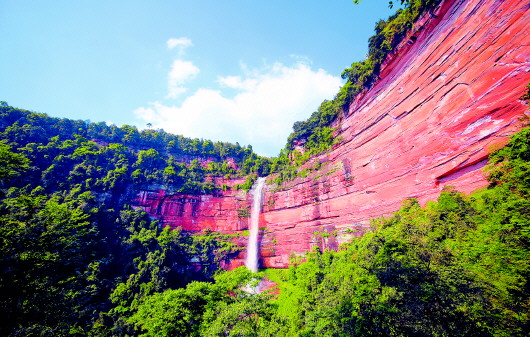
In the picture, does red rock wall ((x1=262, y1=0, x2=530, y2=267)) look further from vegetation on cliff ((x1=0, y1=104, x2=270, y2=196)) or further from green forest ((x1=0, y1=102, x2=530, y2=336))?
vegetation on cliff ((x1=0, y1=104, x2=270, y2=196))

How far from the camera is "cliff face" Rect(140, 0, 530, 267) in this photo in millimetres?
13625

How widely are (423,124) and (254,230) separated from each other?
30405 millimetres

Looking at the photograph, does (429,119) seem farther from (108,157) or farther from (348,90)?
(108,157)

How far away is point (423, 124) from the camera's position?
18625 millimetres

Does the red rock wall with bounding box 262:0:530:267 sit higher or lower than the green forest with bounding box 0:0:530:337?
higher

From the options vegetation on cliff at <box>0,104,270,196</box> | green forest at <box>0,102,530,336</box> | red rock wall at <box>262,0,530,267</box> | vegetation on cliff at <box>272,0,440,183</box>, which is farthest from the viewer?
vegetation on cliff at <box>0,104,270,196</box>

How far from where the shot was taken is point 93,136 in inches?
1772

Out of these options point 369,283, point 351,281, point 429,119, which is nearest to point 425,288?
point 369,283

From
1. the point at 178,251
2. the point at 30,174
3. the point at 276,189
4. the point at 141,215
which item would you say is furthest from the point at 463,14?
the point at 30,174

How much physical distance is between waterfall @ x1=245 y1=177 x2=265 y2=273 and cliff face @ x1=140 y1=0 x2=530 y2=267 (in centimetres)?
237

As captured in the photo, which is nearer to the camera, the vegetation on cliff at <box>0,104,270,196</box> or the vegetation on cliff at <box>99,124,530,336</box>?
the vegetation on cliff at <box>99,124,530,336</box>

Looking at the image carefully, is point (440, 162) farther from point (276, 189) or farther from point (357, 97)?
point (276, 189)

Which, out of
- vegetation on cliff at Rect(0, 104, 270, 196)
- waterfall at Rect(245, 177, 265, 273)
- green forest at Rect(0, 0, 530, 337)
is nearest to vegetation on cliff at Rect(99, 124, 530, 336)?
green forest at Rect(0, 0, 530, 337)

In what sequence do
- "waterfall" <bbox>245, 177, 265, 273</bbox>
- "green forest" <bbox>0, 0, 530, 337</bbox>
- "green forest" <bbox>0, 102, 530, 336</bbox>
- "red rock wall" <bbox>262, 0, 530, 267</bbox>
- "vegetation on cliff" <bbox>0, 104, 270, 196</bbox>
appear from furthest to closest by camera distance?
"waterfall" <bbox>245, 177, 265, 273</bbox> < "vegetation on cliff" <bbox>0, 104, 270, 196</bbox> < "red rock wall" <bbox>262, 0, 530, 267</bbox> < "green forest" <bbox>0, 0, 530, 337</bbox> < "green forest" <bbox>0, 102, 530, 336</bbox>
